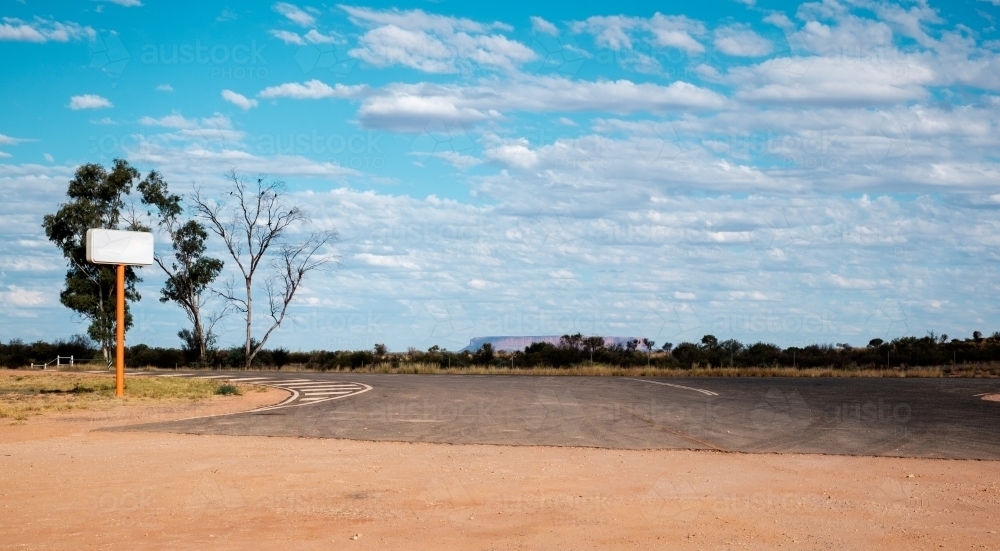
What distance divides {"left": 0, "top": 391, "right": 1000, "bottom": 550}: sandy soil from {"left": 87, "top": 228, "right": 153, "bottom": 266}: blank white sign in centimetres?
1073

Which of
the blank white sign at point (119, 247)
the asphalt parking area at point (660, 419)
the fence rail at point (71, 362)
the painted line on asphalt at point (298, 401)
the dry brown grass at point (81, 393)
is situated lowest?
the asphalt parking area at point (660, 419)

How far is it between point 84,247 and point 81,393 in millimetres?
34807

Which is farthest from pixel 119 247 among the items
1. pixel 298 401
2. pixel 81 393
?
pixel 298 401

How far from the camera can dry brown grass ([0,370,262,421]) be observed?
20.8m

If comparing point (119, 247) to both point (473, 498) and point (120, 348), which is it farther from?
point (473, 498)

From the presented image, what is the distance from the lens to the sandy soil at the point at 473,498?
8.21 metres

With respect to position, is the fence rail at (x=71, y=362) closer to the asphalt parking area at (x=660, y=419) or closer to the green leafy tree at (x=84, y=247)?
the green leafy tree at (x=84, y=247)

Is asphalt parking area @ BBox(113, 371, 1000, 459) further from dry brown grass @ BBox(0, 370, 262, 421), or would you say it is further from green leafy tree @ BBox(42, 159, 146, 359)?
green leafy tree @ BBox(42, 159, 146, 359)

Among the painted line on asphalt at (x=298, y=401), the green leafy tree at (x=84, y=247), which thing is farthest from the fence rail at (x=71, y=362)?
the painted line on asphalt at (x=298, y=401)

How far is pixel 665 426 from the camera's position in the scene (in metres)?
17.3

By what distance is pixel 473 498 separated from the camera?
10.1 metres

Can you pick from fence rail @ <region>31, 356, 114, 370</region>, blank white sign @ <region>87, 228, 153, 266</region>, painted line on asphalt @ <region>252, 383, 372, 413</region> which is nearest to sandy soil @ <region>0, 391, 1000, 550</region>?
painted line on asphalt @ <region>252, 383, 372, 413</region>

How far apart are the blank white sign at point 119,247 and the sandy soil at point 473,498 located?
10.7 m

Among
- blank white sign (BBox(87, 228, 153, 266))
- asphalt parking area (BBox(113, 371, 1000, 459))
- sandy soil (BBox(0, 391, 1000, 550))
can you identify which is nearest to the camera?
sandy soil (BBox(0, 391, 1000, 550))
